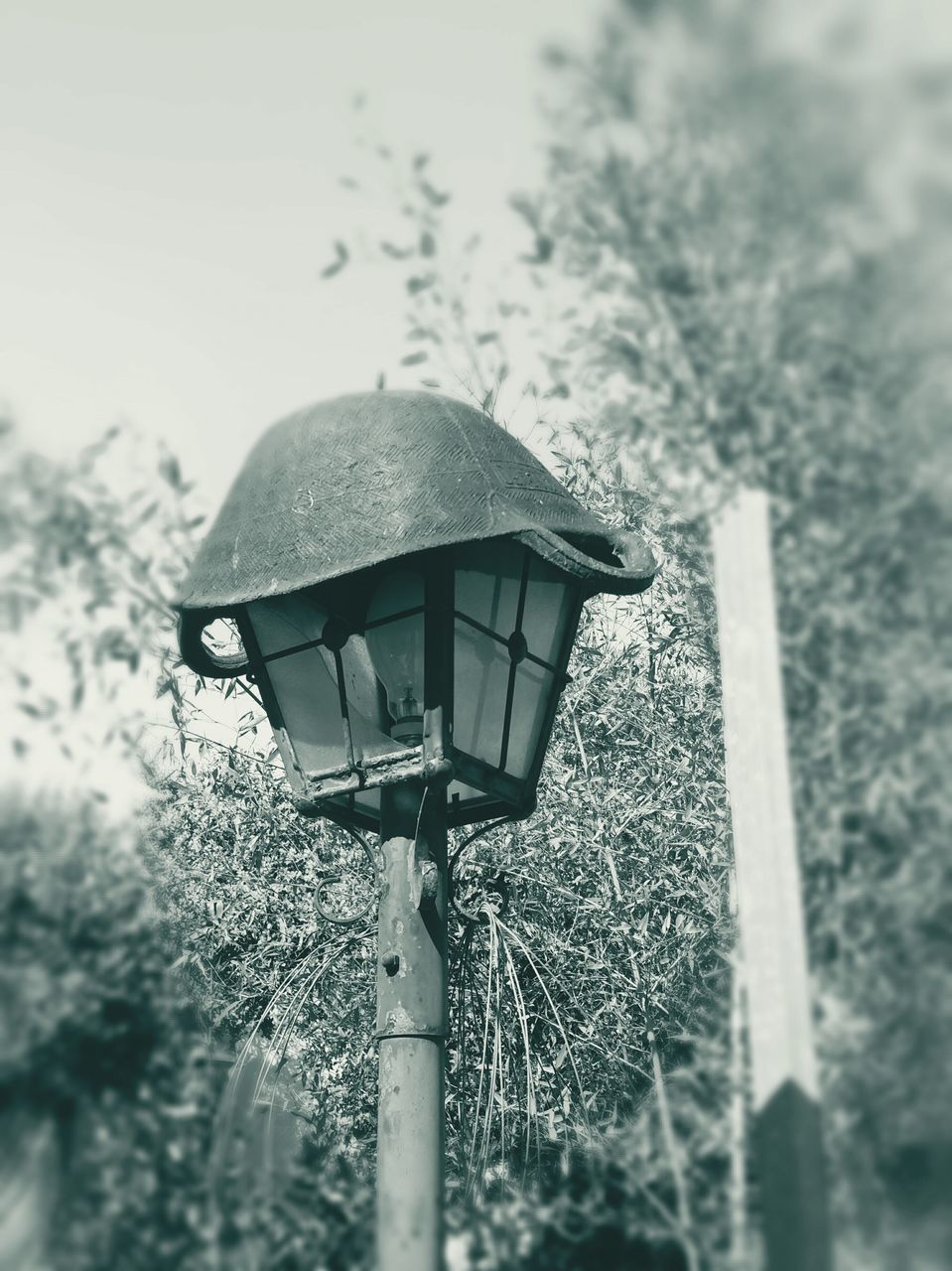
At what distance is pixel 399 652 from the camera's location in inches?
115

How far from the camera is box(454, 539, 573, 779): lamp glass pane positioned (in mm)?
2943

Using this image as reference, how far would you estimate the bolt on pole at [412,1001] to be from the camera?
102 inches

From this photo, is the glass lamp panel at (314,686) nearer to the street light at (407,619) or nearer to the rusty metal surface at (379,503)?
the street light at (407,619)

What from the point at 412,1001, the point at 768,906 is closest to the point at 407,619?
the point at 412,1001

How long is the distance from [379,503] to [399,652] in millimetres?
342

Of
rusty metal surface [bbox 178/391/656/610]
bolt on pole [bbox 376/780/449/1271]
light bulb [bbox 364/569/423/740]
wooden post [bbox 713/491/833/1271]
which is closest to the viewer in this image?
wooden post [bbox 713/491/833/1271]

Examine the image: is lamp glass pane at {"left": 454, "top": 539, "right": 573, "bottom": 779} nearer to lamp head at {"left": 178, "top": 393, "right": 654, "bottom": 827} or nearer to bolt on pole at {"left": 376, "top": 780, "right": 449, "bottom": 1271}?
lamp head at {"left": 178, "top": 393, "right": 654, "bottom": 827}

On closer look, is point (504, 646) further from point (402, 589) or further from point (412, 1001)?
point (412, 1001)

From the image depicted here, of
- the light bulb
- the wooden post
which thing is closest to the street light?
the light bulb

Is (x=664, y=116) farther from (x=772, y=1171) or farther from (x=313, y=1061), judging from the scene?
(x=313, y=1061)

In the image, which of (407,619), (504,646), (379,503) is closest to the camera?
(379,503)

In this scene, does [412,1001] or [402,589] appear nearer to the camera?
[412,1001]

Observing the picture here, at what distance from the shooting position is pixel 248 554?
2854 millimetres

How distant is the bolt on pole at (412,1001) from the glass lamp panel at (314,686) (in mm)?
151
